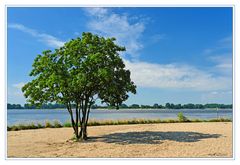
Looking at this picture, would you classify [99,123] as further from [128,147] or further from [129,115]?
[128,147]

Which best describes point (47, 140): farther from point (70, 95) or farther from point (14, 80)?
point (14, 80)

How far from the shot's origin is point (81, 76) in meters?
8.48

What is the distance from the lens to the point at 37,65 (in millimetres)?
9391

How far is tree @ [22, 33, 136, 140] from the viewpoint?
8633mm

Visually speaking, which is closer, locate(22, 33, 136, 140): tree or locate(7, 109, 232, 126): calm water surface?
locate(22, 33, 136, 140): tree

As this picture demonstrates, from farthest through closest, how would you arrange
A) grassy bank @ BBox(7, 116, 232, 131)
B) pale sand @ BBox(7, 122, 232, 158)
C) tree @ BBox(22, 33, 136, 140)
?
grassy bank @ BBox(7, 116, 232, 131)
tree @ BBox(22, 33, 136, 140)
pale sand @ BBox(7, 122, 232, 158)

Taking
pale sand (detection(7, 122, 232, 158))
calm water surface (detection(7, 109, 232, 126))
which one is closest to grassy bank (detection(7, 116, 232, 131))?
calm water surface (detection(7, 109, 232, 126))

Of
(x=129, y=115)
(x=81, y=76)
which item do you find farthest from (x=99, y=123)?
(x=81, y=76)

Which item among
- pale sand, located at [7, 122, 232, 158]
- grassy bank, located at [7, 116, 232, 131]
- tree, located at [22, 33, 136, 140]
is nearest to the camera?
pale sand, located at [7, 122, 232, 158]

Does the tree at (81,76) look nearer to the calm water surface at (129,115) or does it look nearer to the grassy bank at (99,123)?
the calm water surface at (129,115)

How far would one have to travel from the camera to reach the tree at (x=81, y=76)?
8.63 meters

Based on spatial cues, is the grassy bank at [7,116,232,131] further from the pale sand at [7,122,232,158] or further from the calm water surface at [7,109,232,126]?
the pale sand at [7,122,232,158]
